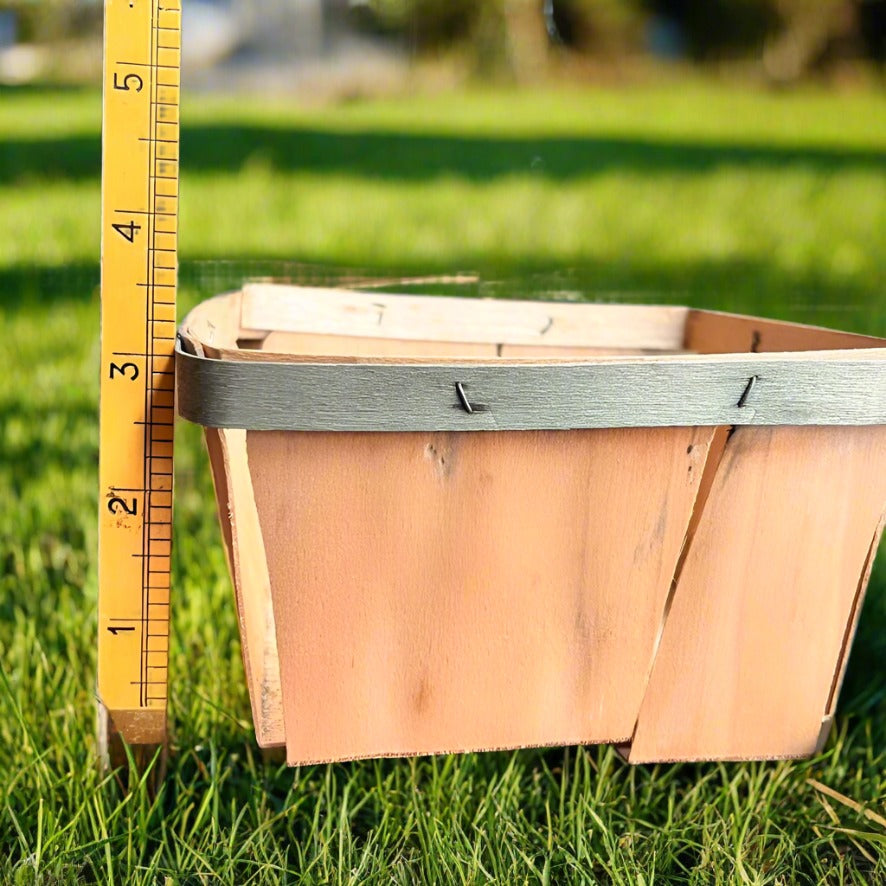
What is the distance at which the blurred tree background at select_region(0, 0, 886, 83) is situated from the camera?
3885 mm

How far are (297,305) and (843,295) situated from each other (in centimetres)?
268

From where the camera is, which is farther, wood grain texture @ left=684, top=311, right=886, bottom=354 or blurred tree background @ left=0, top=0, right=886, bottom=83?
blurred tree background @ left=0, top=0, right=886, bottom=83

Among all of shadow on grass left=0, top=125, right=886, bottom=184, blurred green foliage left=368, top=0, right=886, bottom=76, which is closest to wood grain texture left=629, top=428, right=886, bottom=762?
shadow on grass left=0, top=125, right=886, bottom=184

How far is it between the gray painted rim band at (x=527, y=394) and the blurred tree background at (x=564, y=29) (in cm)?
109

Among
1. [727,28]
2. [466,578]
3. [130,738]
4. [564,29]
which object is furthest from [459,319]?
[727,28]

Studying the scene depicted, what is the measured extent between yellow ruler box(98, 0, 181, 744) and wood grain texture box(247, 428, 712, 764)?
6.6 inches

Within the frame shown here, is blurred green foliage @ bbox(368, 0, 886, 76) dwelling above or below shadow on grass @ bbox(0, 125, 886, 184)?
above

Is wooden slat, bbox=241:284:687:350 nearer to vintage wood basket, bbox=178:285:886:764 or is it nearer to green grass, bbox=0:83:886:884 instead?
vintage wood basket, bbox=178:285:886:764

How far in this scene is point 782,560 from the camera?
102cm

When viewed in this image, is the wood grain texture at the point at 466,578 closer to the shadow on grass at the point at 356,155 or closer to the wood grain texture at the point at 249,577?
the wood grain texture at the point at 249,577

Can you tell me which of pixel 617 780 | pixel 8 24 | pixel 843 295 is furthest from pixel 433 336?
pixel 8 24

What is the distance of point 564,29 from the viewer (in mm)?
A: 9094

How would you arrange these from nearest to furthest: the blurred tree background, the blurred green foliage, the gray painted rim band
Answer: the gray painted rim band
the blurred tree background
the blurred green foliage

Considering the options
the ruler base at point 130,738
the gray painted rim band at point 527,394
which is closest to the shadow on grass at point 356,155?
the ruler base at point 130,738
